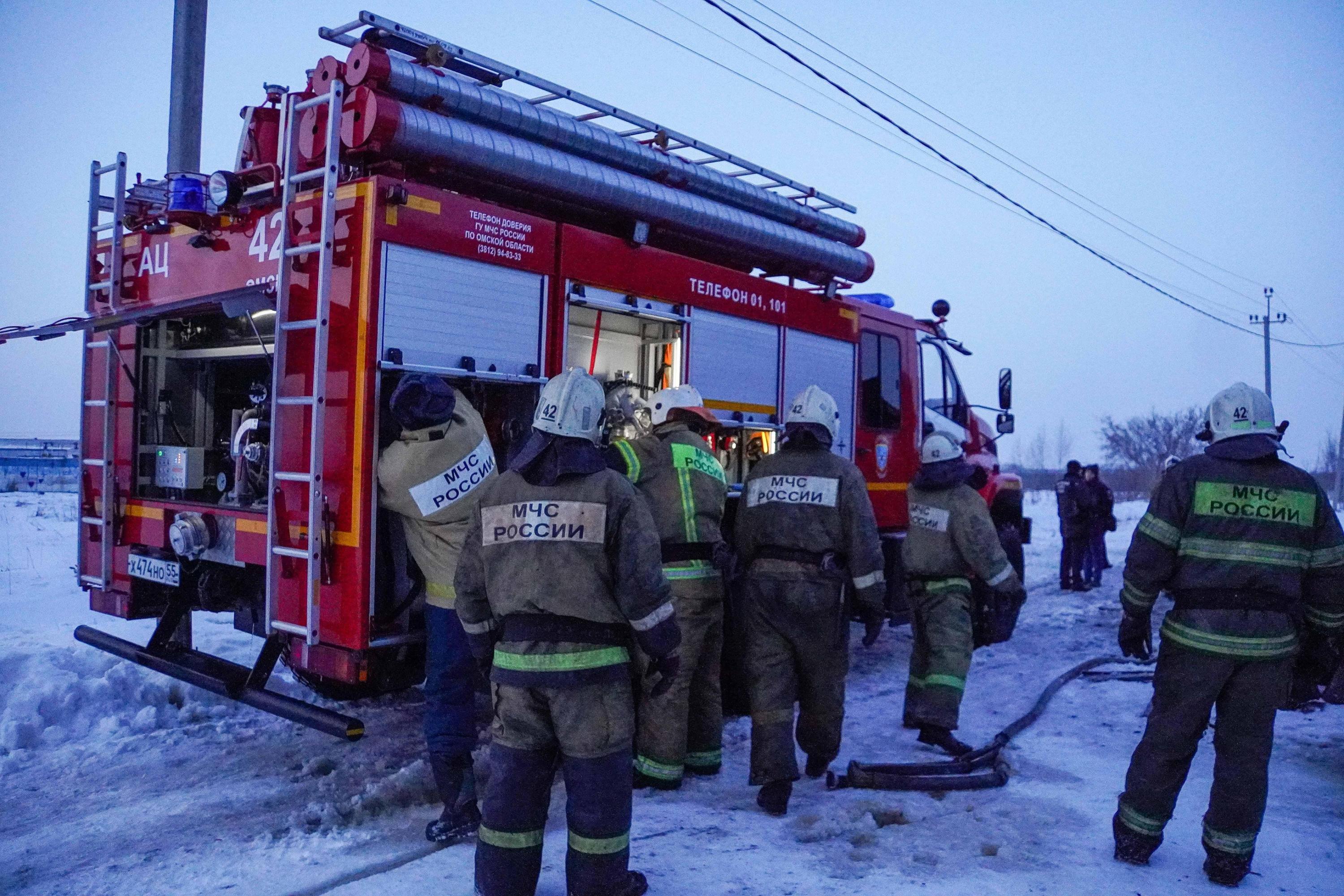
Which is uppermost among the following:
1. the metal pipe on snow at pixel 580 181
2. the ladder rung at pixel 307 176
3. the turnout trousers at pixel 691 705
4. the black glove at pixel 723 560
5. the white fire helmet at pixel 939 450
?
the metal pipe on snow at pixel 580 181

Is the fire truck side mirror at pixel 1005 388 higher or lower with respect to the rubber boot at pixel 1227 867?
higher

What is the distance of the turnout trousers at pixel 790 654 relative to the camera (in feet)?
14.4

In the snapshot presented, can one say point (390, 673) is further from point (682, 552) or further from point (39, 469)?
point (39, 469)

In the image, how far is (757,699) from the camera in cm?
444

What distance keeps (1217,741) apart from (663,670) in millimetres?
2159

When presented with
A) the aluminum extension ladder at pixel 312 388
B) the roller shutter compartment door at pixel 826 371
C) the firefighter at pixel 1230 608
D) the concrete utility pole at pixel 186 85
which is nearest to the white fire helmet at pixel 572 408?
the aluminum extension ladder at pixel 312 388

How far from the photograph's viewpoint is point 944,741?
5.15 meters

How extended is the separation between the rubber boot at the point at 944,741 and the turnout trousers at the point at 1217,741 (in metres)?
1.36

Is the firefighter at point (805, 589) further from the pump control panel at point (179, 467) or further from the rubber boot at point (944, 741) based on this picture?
the pump control panel at point (179, 467)

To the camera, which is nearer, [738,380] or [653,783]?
[653,783]

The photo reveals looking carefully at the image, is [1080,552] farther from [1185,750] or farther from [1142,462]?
[1142,462]

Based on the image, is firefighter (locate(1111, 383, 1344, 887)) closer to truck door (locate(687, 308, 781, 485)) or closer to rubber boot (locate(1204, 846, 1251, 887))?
rubber boot (locate(1204, 846, 1251, 887))

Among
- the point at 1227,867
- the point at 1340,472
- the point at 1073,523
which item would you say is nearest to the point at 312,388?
the point at 1227,867

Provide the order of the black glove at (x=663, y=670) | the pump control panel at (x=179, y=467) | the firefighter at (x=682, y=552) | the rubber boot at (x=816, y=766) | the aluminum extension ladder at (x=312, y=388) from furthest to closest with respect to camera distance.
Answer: the pump control panel at (x=179, y=467), the rubber boot at (x=816, y=766), the firefighter at (x=682, y=552), the aluminum extension ladder at (x=312, y=388), the black glove at (x=663, y=670)
